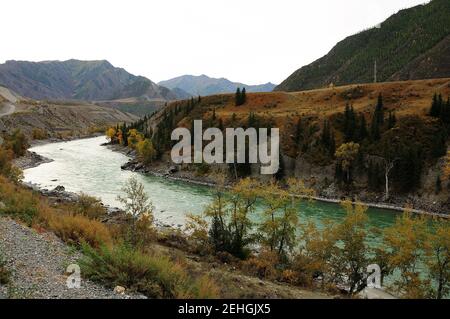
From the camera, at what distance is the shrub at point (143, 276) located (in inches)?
524

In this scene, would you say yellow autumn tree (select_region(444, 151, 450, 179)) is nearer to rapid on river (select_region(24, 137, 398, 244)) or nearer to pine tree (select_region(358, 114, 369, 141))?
rapid on river (select_region(24, 137, 398, 244))

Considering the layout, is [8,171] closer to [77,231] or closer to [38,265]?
[77,231]

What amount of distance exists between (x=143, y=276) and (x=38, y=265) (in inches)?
161

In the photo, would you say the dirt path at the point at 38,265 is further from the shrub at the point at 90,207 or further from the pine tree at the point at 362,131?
the pine tree at the point at 362,131

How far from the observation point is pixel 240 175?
7606cm

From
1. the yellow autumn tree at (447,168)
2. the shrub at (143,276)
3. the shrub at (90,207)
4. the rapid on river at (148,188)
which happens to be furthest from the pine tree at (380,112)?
the shrub at (143,276)

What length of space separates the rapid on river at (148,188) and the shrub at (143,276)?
29626 mm

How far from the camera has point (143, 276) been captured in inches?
553

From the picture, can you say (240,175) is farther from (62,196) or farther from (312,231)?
(312,231)

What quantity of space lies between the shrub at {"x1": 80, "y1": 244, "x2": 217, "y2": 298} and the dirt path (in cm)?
66

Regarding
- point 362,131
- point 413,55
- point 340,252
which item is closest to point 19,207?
point 340,252

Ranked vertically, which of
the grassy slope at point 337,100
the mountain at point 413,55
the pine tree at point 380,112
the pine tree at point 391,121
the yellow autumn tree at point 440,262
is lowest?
the yellow autumn tree at point 440,262

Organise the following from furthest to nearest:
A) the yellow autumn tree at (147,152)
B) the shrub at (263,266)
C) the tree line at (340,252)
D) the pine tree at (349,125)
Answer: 1. the yellow autumn tree at (147,152)
2. the pine tree at (349,125)
3. the shrub at (263,266)
4. the tree line at (340,252)
